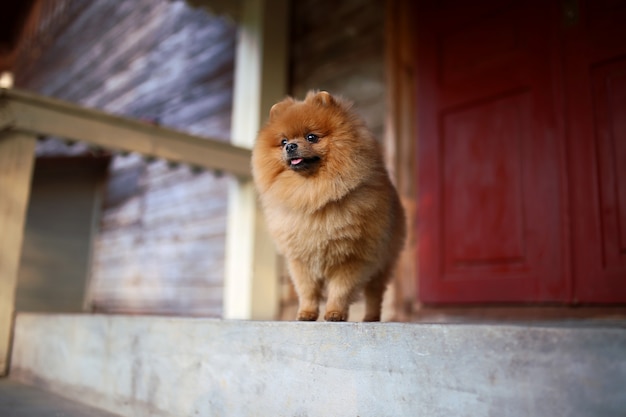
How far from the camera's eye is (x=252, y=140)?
3.95 metres

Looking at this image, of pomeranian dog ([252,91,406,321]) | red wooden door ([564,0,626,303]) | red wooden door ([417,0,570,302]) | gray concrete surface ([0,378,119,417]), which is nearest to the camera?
pomeranian dog ([252,91,406,321])

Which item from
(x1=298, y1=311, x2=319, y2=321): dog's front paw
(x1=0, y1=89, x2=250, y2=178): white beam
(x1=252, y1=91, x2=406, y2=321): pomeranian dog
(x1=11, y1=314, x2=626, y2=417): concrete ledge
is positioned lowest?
(x1=11, y1=314, x2=626, y2=417): concrete ledge

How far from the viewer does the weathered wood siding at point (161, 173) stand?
191 inches

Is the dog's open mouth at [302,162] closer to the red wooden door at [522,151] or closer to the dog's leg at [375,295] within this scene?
the dog's leg at [375,295]

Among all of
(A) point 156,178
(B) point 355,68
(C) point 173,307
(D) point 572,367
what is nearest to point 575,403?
(D) point 572,367

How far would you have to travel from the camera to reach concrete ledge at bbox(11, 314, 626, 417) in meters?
0.95

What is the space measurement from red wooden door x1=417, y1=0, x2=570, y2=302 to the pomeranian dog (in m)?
1.35

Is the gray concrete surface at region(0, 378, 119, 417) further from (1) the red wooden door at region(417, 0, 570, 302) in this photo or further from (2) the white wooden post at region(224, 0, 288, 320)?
(1) the red wooden door at region(417, 0, 570, 302)

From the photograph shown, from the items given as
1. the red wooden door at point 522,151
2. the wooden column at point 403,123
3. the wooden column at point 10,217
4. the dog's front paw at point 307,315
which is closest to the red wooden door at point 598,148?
the red wooden door at point 522,151

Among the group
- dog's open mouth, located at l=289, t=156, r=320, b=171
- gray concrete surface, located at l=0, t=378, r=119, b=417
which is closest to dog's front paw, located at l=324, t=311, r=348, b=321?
dog's open mouth, located at l=289, t=156, r=320, b=171

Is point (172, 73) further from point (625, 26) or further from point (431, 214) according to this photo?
point (625, 26)

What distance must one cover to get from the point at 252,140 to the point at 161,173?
209cm

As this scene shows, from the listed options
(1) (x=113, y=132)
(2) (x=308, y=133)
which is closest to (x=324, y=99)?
(2) (x=308, y=133)

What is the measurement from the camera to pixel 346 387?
128 centimetres
